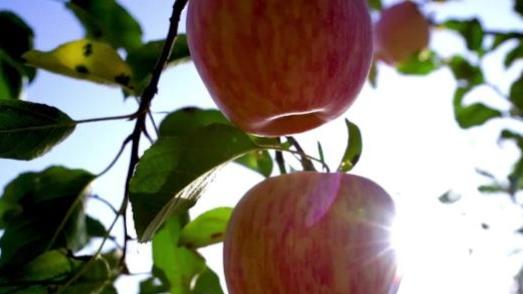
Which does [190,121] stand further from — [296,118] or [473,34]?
[473,34]

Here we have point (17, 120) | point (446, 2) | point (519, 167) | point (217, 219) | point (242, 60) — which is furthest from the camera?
point (446, 2)

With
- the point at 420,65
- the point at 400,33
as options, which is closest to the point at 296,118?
the point at 420,65

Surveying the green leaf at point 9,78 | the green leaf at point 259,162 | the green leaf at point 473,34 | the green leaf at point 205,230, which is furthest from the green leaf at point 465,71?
the green leaf at point 9,78

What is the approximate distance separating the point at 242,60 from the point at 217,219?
1.64ft

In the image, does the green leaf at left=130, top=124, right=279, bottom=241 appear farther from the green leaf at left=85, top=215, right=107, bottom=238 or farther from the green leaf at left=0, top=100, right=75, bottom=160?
the green leaf at left=85, top=215, right=107, bottom=238

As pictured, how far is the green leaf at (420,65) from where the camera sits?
2.51m

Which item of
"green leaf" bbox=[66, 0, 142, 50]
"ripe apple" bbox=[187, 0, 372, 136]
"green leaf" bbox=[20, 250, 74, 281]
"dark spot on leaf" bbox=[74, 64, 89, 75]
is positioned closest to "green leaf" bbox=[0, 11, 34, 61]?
"green leaf" bbox=[66, 0, 142, 50]

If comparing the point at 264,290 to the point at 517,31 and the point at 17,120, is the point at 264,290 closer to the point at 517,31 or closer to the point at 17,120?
the point at 17,120

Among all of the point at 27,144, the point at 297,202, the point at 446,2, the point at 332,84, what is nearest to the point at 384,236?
the point at 297,202

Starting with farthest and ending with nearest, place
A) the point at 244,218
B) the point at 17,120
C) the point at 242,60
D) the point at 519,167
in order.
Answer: the point at 519,167, the point at 17,120, the point at 244,218, the point at 242,60

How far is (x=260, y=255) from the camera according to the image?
90cm

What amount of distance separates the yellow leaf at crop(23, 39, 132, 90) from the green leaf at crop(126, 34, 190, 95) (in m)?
0.03

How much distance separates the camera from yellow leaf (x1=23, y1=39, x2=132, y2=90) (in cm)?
122

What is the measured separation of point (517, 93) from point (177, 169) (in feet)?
4.89
